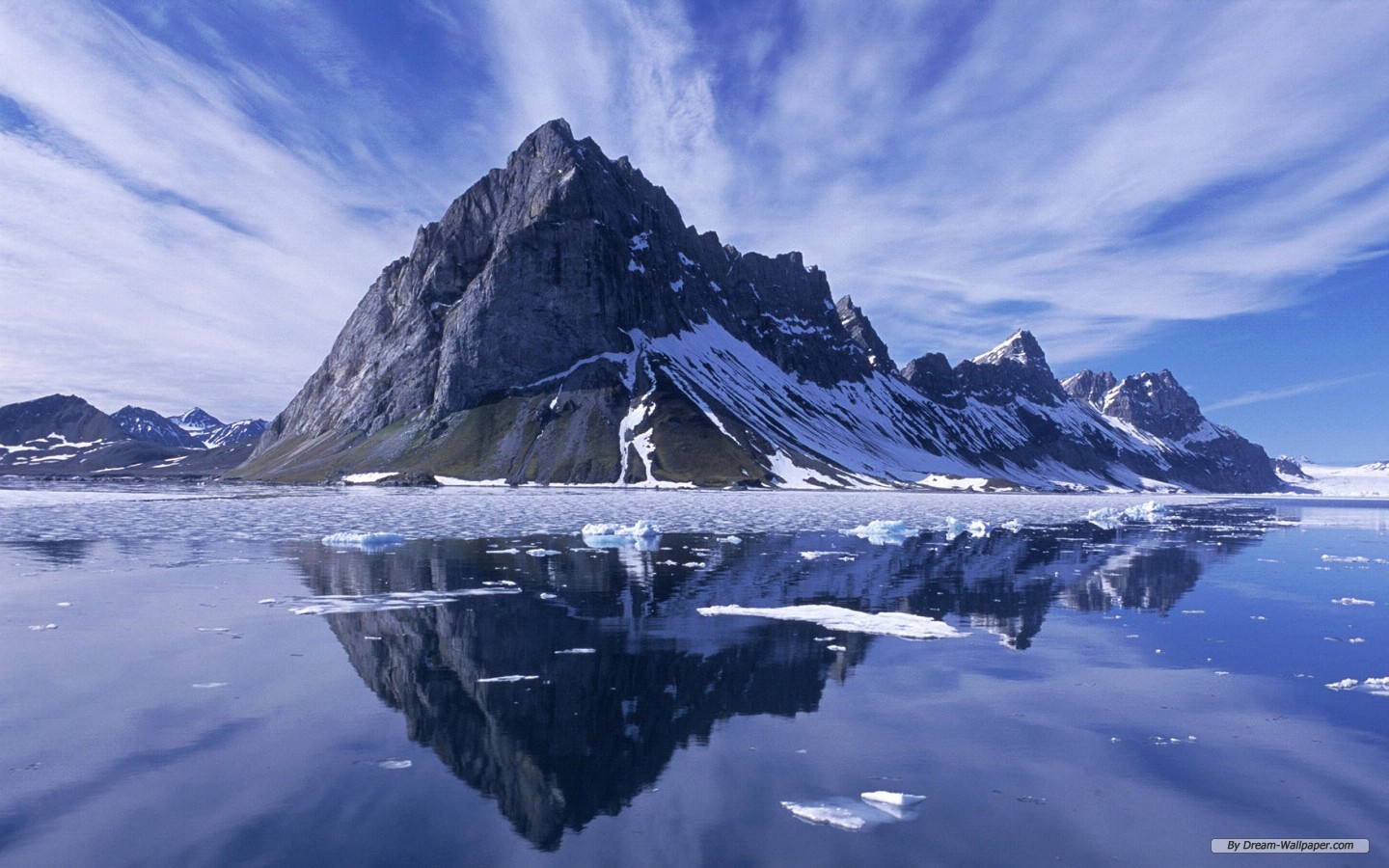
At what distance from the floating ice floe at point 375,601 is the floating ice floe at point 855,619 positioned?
8.86 m

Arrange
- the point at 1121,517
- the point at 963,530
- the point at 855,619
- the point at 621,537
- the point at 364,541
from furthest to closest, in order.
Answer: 1. the point at 1121,517
2. the point at 963,530
3. the point at 621,537
4. the point at 364,541
5. the point at 855,619

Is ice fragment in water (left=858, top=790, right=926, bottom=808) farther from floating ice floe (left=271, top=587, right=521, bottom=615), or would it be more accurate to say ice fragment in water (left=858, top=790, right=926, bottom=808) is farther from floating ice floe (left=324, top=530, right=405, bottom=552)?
floating ice floe (left=324, top=530, right=405, bottom=552)

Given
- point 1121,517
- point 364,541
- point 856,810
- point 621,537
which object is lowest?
point 856,810

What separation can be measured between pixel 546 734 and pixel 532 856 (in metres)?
4.44

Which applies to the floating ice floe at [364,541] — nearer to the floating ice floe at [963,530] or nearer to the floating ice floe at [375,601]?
the floating ice floe at [375,601]

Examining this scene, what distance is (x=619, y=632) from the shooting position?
23641mm

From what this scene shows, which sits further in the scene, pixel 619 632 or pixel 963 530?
pixel 963 530

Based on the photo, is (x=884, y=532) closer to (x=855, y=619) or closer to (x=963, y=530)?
(x=963, y=530)

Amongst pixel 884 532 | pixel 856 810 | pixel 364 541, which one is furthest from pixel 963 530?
pixel 856 810

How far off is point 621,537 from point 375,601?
24.1 m

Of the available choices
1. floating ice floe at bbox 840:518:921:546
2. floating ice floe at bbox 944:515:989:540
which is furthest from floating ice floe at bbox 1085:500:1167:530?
floating ice floe at bbox 840:518:921:546

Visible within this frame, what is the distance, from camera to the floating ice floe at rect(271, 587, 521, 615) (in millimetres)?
26000

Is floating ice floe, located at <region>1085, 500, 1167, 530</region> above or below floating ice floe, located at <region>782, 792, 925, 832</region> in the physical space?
above

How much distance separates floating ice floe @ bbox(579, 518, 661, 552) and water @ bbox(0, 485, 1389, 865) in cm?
1443
